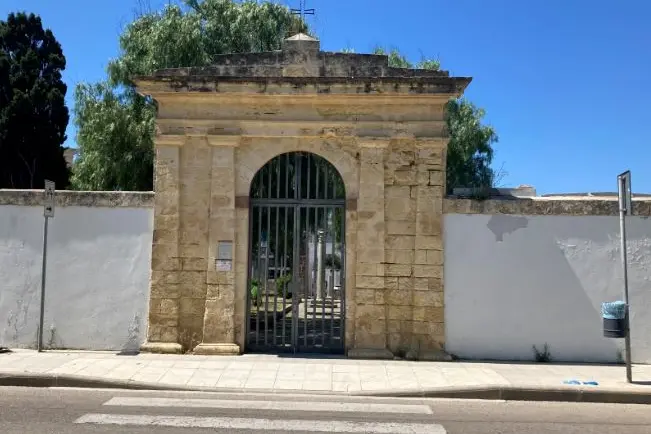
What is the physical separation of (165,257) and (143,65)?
877 cm

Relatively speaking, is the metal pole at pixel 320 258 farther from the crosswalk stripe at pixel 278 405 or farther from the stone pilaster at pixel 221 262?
the crosswalk stripe at pixel 278 405

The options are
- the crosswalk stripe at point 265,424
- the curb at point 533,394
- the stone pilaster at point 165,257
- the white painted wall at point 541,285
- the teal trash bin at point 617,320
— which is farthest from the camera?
the stone pilaster at point 165,257

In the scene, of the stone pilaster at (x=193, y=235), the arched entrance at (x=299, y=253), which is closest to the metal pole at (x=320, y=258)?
the arched entrance at (x=299, y=253)

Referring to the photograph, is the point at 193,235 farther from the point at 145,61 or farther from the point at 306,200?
the point at 145,61

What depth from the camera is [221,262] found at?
9500mm

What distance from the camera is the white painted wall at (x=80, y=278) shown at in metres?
9.62

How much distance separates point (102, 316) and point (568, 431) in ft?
23.4

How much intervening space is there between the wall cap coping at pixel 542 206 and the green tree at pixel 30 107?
18785mm

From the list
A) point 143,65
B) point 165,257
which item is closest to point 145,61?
point 143,65

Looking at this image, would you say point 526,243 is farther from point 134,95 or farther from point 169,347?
point 134,95

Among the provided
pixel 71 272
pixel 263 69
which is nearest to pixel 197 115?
pixel 263 69

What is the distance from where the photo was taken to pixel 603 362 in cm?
910

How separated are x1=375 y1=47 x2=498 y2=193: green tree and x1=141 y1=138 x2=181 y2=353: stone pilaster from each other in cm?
1248

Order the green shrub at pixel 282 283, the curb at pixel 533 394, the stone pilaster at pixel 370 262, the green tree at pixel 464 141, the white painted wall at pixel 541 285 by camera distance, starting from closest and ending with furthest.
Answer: the curb at pixel 533 394
the white painted wall at pixel 541 285
the stone pilaster at pixel 370 262
the green shrub at pixel 282 283
the green tree at pixel 464 141
